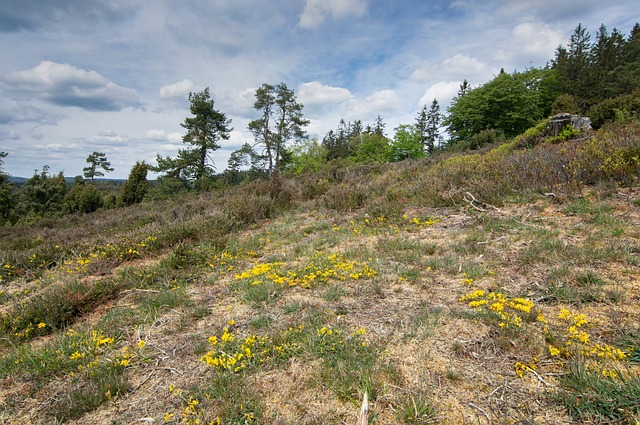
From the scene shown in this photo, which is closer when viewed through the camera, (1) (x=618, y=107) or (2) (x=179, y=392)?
(2) (x=179, y=392)

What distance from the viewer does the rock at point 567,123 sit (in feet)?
34.7

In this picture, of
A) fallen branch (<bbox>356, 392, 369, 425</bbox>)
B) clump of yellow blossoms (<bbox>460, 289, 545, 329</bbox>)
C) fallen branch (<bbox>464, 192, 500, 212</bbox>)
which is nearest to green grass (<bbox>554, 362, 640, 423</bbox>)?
clump of yellow blossoms (<bbox>460, 289, 545, 329</bbox>)

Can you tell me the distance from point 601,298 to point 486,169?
5.90m

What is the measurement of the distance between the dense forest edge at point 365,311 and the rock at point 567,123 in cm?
261

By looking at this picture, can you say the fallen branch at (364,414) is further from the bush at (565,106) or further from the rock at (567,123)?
the bush at (565,106)

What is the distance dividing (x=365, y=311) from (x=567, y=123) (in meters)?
12.3

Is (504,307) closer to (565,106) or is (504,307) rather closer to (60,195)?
(565,106)

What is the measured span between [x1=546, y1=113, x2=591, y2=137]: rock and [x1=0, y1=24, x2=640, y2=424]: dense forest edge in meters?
2.61

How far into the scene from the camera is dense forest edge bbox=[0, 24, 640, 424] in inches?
84.0

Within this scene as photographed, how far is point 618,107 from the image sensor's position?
40.4 feet

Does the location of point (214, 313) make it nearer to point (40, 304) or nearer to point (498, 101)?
point (40, 304)

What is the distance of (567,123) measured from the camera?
1079 centimetres

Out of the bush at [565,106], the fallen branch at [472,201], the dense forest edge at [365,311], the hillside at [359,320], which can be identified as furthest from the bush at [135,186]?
the bush at [565,106]

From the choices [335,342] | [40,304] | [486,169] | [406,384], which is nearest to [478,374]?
[406,384]
